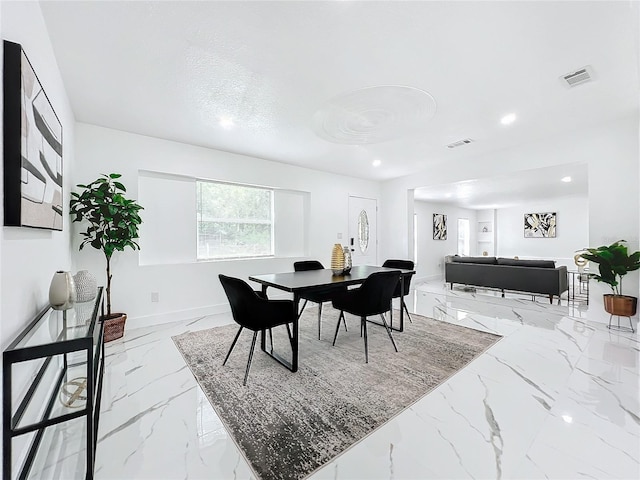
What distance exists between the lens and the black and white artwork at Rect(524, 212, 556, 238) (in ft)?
29.3

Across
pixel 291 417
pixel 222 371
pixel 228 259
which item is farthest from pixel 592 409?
pixel 228 259

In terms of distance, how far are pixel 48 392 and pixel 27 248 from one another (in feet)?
2.55

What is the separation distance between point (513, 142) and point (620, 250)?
185cm

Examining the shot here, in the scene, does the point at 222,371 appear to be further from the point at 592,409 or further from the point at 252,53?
the point at 592,409

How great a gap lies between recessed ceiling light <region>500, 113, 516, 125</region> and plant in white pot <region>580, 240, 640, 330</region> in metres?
1.84

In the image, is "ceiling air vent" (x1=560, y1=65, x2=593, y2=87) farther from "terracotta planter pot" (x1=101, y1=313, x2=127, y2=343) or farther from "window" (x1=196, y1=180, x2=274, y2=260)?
"terracotta planter pot" (x1=101, y1=313, x2=127, y2=343)

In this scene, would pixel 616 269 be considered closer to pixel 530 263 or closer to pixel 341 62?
pixel 530 263

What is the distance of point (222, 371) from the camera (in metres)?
2.40

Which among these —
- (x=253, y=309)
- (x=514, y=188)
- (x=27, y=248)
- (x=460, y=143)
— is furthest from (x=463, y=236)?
(x=27, y=248)

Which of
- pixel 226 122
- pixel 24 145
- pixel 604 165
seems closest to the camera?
pixel 24 145

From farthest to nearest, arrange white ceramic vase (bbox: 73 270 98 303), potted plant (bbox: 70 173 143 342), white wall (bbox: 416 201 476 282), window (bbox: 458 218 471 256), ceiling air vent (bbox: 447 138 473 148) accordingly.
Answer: window (bbox: 458 218 471 256), white wall (bbox: 416 201 476 282), ceiling air vent (bbox: 447 138 473 148), potted plant (bbox: 70 173 143 342), white ceramic vase (bbox: 73 270 98 303)

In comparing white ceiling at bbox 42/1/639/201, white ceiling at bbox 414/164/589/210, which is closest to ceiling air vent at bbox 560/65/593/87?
white ceiling at bbox 42/1/639/201

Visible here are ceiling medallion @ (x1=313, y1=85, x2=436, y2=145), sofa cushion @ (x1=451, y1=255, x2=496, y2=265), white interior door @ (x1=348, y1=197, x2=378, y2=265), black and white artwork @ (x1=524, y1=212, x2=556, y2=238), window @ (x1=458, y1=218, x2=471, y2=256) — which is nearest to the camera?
ceiling medallion @ (x1=313, y1=85, x2=436, y2=145)

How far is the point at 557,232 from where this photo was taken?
8.84 meters
